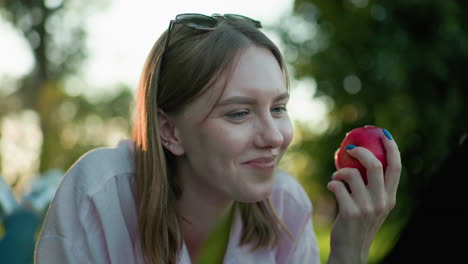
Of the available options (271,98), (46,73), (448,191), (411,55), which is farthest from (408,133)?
(46,73)

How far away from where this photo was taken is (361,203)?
1943 millimetres

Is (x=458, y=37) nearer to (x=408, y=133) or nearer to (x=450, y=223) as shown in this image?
(x=408, y=133)

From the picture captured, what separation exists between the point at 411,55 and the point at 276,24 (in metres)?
2.85

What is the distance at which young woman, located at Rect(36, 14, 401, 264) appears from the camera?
6.64ft

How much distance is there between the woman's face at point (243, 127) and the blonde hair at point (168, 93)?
0.07m

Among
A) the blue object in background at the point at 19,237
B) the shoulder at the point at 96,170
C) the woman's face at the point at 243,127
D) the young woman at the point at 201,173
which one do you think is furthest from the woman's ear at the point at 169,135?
the blue object in background at the point at 19,237

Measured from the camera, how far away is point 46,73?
1677cm

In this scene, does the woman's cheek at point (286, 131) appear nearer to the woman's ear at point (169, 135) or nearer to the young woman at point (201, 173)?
the young woman at point (201, 173)

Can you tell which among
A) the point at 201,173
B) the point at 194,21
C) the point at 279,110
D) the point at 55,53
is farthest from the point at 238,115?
the point at 55,53

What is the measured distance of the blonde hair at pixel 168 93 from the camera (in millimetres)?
2170

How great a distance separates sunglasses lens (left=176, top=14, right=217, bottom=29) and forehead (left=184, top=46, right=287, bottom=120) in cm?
26

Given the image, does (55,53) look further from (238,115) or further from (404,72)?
(238,115)

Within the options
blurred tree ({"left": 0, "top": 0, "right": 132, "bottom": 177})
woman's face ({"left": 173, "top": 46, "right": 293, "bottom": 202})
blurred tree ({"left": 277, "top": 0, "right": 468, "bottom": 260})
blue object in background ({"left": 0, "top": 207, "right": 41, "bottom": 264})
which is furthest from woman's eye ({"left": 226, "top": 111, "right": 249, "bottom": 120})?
blurred tree ({"left": 0, "top": 0, "right": 132, "bottom": 177})

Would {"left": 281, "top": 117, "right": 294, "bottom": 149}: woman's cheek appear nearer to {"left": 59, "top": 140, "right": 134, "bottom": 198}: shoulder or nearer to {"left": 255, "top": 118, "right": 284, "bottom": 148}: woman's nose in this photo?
{"left": 255, "top": 118, "right": 284, "bottom": 148}: woman's nose
